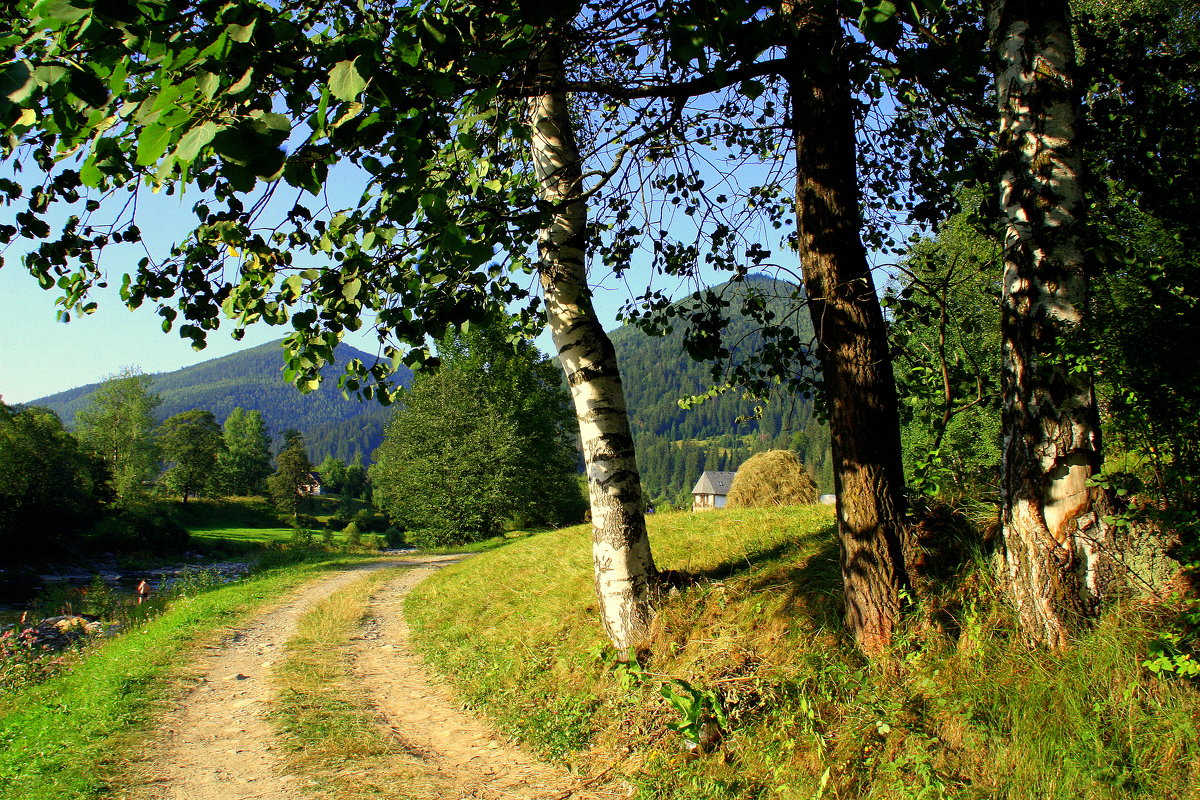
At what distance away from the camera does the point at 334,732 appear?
5012mm

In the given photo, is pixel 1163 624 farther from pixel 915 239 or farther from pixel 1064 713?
pixel 915 239

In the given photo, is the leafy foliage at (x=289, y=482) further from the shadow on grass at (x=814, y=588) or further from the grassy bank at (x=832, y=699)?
the shadow on grass at (x=814, y=588)

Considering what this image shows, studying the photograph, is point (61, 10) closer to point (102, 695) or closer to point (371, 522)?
point (102, 695)

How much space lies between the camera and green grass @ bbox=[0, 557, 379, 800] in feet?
14.1

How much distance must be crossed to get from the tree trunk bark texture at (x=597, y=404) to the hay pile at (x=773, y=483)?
13663 mm

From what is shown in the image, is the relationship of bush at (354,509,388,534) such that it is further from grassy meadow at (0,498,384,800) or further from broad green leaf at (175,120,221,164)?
broad green leaf at (175,120,221,164)

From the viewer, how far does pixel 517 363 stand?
28250 mm

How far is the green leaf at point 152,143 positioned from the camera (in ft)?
6.17

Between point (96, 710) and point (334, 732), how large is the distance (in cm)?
228

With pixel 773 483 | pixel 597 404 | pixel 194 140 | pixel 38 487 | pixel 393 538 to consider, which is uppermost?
pixel 194 140

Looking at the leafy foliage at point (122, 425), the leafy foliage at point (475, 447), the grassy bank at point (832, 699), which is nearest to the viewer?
the grassy bank at point (832, 699)

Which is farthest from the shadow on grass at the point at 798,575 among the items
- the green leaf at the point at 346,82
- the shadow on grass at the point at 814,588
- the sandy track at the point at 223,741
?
the green leaf at the point at 346,82

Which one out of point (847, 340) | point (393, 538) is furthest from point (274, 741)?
point (393, 538)

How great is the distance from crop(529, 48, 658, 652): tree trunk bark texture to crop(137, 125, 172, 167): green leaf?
3.46 m
